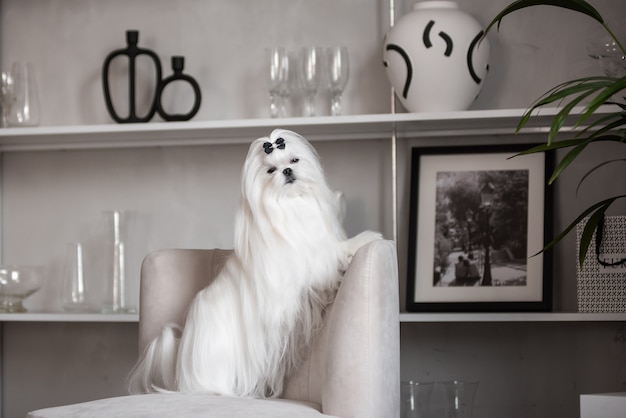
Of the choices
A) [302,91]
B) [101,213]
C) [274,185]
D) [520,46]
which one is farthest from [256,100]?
[274,185]

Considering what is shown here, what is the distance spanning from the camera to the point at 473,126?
8.38 feet

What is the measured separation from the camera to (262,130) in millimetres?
2572

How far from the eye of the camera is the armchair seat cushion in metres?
1.57

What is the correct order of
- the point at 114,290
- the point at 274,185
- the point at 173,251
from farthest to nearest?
the point at 114,290, the point at 173,251, the point at 274,185

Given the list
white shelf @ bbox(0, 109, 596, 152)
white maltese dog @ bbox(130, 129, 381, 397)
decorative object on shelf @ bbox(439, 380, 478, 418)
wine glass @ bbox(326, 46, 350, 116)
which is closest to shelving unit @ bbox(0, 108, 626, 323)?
white shelf @ bbox(0, 109, 596, 152)

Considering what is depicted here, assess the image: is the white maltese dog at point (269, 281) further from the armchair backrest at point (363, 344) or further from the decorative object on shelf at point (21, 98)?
the decorative object on shelf at point (21, 98)

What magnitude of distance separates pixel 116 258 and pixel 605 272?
1468 mm

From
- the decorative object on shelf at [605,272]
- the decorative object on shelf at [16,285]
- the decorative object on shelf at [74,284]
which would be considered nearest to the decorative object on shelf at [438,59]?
the decorative object on shelf at [605,272]

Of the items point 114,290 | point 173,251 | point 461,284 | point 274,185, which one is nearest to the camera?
point 274,185

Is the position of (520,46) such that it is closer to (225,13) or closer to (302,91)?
(302,91)

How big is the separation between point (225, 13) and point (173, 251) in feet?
3.19

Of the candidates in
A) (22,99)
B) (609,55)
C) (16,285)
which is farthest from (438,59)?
(16,285)

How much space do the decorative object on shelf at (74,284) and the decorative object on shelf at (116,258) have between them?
8cm

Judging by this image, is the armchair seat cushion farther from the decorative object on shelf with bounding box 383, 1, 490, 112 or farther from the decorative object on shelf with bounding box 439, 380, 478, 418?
the decorative object on shelf with bounding box 383, 1, 490, 112
